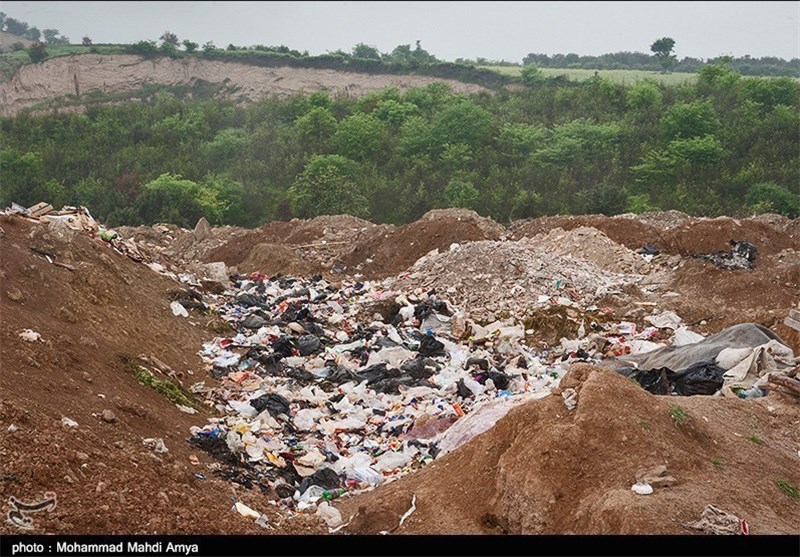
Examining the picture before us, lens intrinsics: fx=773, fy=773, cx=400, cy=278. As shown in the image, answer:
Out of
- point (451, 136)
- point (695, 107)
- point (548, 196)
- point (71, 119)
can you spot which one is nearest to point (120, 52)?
point (71, 119)

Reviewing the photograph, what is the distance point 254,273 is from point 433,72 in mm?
28432

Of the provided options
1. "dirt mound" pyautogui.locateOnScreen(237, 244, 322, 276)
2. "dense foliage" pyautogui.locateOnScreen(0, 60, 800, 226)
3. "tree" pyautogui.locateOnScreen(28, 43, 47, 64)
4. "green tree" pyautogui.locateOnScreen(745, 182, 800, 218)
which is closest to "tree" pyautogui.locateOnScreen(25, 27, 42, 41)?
"tree" pyautogui.locateOnScreen(28, 43, 47, 64)

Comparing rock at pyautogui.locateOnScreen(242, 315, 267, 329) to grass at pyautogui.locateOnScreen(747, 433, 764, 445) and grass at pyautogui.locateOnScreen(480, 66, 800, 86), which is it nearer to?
grass at pyautogui.locateOnScreen(747, 433, 764, 445)

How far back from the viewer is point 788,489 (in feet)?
14.6

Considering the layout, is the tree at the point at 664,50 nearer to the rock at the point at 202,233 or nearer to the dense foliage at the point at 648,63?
the dense foliage at the point at 648,63

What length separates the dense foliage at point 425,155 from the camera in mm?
22688

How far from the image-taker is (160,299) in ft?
31.2

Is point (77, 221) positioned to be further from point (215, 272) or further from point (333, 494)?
point (333, 494)

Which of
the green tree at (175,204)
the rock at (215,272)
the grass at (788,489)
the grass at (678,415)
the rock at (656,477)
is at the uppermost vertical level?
the grass at (678,415)

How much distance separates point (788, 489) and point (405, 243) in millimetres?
10310

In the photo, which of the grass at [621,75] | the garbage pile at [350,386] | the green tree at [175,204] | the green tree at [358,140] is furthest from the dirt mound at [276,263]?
the grass at [621,75]

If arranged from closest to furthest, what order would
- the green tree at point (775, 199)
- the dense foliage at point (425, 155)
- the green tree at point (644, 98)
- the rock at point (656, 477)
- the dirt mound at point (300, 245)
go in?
the rock at point (656, 477), the dirt mound at point (300, 245), the green tree at point (775, 199), the dense foliage at point (425, 155), the green tree at point (644, 98)

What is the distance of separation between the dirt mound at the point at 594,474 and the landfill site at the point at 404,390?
2cm

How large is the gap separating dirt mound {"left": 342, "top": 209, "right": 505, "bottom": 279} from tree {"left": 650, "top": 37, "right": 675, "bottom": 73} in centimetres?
3357
